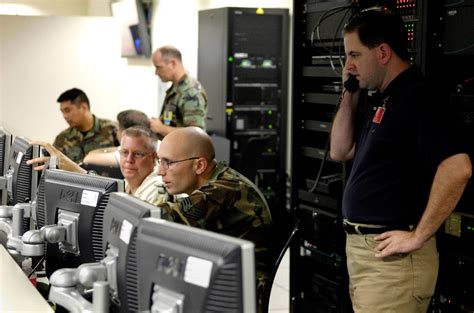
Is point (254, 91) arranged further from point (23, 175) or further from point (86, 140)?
point (23, 175)

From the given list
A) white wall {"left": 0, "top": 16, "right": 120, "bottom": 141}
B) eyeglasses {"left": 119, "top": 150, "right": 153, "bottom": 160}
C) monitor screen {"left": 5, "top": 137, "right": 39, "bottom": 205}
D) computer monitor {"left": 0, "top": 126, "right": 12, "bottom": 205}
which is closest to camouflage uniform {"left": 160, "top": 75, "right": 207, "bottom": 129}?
white wall {"left": 0, "top": 16, "right": 120, "bottom": 141}

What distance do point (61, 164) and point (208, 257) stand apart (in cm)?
273

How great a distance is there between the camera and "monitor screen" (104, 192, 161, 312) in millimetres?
2059

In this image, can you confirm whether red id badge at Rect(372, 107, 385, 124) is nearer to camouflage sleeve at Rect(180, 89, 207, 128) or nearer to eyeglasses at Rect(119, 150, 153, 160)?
eyeglasses at Rect(119, 150, 153, 160)

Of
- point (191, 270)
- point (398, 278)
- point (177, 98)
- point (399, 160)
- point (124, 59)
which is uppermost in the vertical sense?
point (124, 59)

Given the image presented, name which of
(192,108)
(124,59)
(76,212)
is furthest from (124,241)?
(124,59)

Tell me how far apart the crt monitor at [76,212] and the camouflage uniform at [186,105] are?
3.48 meters

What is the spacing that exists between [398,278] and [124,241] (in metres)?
1.31

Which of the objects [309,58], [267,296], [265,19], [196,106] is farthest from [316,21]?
[265,19]

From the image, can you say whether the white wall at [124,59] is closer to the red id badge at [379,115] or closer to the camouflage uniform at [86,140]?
the camouflage uniform at [86,140]

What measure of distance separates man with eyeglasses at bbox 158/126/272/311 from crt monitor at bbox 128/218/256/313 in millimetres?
960

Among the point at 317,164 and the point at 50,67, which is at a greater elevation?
the point at 50,67

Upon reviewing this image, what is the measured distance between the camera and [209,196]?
2.98 m

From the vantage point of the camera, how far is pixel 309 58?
4359mm
